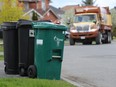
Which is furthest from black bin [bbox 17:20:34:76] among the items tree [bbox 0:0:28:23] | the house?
the house

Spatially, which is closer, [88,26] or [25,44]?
[25,44]

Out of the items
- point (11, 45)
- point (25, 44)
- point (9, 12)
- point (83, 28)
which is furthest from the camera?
point (9, 12)

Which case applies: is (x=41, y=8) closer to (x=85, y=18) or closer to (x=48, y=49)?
A: (x=85, y=18)

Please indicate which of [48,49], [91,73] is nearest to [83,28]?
[91,73]

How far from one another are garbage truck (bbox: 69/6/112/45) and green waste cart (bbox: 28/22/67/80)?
25393 millimetres

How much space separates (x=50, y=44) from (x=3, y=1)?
4269 centimetres

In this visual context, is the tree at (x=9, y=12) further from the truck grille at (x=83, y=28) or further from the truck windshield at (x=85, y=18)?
the truck grille at (x=83, y=28)

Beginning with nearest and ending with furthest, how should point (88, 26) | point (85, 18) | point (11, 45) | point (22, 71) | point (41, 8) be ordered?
point (22, 71)
point (11, 45)
point (88, 26)
point (85, 18)
point (41, 8)

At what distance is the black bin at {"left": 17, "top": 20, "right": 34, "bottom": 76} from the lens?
12953mm

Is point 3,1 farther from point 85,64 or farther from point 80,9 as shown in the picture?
point 85,64

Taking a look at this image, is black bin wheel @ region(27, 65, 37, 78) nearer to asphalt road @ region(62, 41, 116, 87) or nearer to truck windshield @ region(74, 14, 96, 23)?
asphalt road @ region(62, 41, 116, 87)

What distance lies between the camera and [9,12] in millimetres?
52125

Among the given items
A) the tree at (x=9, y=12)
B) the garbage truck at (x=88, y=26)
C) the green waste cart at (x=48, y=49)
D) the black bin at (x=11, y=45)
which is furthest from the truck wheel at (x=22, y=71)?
the tree at (x=9, y=12)

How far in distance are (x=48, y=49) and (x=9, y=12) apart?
4048 cm
